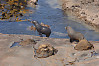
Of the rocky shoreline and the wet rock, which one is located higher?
the rocky shoreline

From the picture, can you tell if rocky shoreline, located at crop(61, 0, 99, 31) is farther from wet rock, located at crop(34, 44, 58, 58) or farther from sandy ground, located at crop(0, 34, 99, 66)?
wet rock, located at crop(34, 44, 58, 58)

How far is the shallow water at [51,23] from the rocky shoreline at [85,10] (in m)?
0.56

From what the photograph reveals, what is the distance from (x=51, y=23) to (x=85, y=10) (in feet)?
8.17

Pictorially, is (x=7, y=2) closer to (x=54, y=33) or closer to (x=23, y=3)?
(x=23, y=3)

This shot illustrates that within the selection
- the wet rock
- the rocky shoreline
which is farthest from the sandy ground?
the rocky shoreline

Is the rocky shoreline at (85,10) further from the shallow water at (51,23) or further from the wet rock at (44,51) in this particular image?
the wet rock at (44,51)

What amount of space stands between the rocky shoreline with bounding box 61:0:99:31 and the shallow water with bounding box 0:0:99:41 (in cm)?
56

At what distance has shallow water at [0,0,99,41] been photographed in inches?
337

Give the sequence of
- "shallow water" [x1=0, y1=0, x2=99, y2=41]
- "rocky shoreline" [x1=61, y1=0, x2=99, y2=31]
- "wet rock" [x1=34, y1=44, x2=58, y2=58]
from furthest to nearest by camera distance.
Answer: "rocky shoreline" [x1=61, y1=0, x2=99, y2=31]
"shallow water" [x1=0, y1=0, x2=99, y2=41]
"wet rock" [x1=34, y1=44, x2=58, y2=58]

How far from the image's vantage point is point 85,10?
11.1 metres

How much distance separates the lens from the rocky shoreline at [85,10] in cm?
1006

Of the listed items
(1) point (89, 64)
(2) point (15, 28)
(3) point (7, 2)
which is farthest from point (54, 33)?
(3) point (7, 2)

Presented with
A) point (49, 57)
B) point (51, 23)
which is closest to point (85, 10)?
point (51, 23)

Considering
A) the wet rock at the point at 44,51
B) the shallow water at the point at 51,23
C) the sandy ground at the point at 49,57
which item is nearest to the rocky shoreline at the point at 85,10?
the shallow water at the point at 51,23
